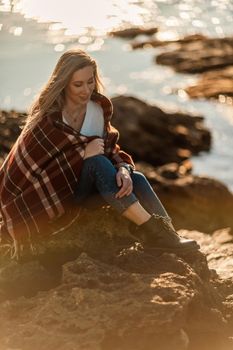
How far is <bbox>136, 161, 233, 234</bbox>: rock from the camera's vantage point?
13352mm

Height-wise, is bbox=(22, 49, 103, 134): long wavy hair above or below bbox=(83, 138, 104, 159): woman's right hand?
above

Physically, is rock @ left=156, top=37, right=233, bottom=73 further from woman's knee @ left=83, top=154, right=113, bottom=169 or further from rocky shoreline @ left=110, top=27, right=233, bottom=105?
woman's knee @ left=83, top=154, right=113, bottom=169

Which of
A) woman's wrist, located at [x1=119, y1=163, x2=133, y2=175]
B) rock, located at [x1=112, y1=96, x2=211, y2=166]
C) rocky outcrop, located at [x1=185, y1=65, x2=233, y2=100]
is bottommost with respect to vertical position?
→ rocky outcrop, located at [x1=185, y1=65, x2=233, y2=100]

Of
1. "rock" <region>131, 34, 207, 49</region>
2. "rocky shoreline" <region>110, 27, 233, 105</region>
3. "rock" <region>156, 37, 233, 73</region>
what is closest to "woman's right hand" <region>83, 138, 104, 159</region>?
"rocky shoreline" <region>110, 27, 233, 105</region>

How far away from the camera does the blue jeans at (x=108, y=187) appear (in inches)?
253

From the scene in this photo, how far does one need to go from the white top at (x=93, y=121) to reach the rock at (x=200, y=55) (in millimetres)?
23965

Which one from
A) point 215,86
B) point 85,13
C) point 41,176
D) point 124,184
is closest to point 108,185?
point 124,184

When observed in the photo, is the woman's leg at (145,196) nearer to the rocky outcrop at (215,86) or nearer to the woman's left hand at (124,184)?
the woman's left hand at (124,184)

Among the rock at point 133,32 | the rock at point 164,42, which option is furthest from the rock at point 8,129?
the rock at point 133,32

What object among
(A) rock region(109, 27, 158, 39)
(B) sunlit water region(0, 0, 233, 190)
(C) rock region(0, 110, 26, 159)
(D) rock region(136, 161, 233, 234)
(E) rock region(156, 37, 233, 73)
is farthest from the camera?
(A) rock region(109, 27, 158, 39)

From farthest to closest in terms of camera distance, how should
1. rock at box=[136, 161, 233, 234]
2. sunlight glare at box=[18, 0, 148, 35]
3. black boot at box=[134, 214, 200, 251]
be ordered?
1. sunlight glare at box=[18, 0, 148, 35]
2. rock at box=[136, 161, 233, 234]
3. black boot at box=[134, 214, 200, 251]

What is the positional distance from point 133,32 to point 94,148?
32893mm

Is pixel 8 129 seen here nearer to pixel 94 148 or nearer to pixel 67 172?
pixel 67 172

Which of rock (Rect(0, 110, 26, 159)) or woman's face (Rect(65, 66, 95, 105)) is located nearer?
woman's face (Rect(65, 66, 95, 105))
